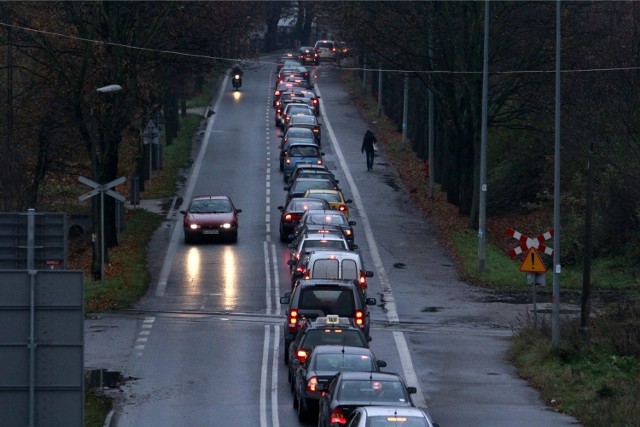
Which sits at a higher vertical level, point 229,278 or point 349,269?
point 349,269

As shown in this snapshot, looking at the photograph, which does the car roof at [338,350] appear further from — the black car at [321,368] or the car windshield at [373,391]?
the car windshield at [373,391]

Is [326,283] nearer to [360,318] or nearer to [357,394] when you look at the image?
[360,318]

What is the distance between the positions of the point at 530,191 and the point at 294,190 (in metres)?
9.89

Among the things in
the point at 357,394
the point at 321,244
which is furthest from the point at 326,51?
the point at 357,394

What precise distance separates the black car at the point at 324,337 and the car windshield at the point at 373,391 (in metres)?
3.68

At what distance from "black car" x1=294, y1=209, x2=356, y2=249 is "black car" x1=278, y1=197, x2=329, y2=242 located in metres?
1.68

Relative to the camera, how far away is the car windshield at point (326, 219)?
125ft

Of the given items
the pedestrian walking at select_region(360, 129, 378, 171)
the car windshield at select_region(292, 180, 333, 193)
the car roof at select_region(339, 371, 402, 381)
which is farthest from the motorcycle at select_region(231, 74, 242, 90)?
the car roof at select_region(339, 371, 402, 381)

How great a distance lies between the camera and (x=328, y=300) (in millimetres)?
25594

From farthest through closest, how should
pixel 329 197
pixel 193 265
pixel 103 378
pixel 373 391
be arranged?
1. pixel 329 197
2. pixel 193 265
3. pixel 103 378
4. pixel 373 391

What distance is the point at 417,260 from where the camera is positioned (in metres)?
39.1

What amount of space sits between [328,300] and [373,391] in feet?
23.6

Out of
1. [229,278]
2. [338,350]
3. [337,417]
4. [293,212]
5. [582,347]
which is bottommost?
[337,417]

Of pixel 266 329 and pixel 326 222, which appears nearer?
pixel 266 329
